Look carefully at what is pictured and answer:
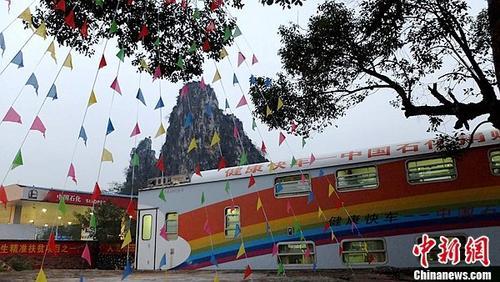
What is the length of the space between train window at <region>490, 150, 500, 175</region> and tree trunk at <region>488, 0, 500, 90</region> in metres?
2.90

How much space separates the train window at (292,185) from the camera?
9.88 meters

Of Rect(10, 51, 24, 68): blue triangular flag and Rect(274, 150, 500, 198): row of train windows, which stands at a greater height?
Rect(10, 51, 24, 68): blue triangular flag

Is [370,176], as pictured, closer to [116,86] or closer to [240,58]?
[240,58]

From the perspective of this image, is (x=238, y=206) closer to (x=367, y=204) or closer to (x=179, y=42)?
(x=367, y=204)

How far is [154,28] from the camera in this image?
7477mm

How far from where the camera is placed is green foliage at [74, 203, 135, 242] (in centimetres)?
2158

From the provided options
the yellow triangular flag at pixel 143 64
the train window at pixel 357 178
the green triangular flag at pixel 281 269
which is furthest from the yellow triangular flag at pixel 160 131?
the train window at pixel 357 178

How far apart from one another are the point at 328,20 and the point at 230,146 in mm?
43600

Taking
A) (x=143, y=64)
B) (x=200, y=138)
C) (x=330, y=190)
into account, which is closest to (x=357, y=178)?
(x=330, y=190)

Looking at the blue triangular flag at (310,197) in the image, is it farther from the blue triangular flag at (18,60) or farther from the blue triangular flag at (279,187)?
the blue triangular flag at (18,60)

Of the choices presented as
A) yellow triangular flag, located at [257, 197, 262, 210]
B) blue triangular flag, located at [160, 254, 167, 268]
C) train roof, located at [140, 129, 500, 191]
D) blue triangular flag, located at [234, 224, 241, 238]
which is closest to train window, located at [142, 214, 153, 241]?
blue triangular flag, located at [160, 254, 167, 268]

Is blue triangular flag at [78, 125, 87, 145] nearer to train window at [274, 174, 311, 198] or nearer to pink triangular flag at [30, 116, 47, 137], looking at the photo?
pink triangular flag at [30, 116, 47, 137]

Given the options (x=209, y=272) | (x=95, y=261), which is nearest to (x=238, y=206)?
(x=209, y=272)

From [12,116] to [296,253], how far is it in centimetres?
722
